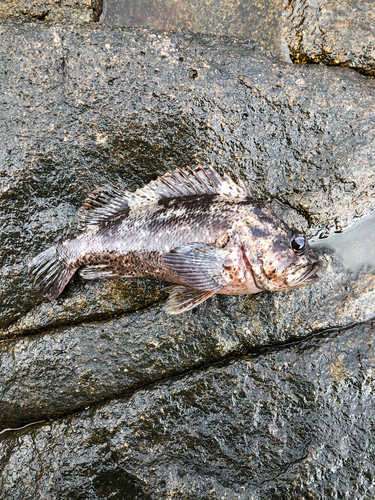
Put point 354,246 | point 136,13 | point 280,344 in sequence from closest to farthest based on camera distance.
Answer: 1. point 280,344
2. point 354,246
3. point 136,13

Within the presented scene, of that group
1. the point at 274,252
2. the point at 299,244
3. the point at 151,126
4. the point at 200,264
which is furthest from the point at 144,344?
the point at 151,126

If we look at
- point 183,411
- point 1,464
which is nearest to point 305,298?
point 183,411

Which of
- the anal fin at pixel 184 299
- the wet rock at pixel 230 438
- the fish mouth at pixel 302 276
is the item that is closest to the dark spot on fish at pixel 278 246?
the fish mouth at pixel 302 276

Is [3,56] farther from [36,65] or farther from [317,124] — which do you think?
[317,124]

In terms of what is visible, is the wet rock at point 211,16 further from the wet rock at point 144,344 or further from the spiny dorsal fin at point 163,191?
the wet rock at point 144,344

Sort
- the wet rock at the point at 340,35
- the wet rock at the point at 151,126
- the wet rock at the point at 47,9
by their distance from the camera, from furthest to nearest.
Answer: the wet rock at the point at 47,9, the wet rock at the point at 340,35, the wet rock at the point at 151,126

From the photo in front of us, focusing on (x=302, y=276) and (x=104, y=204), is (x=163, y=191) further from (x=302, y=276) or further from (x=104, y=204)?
(x=302, y=276)
